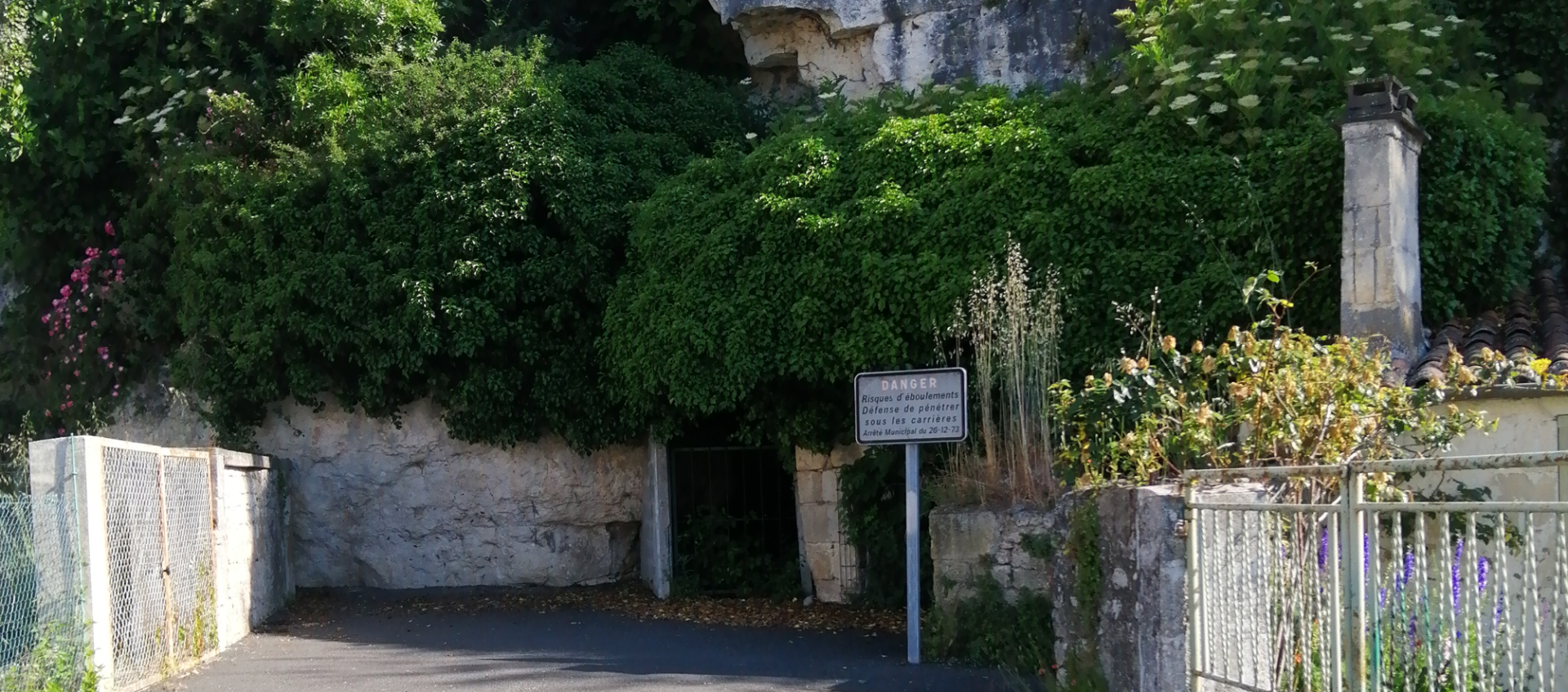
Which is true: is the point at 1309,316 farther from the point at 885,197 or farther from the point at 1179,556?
the point at 1179,556

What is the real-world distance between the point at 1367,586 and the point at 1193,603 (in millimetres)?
1199

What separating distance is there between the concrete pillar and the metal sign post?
4743 mm

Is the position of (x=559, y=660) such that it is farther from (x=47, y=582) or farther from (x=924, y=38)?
(x=924, y=38)

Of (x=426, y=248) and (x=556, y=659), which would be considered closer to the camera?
(x=556, y=659)

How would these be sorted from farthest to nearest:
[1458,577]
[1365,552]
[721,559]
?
[721,559] → [1365,552] → [1458,577]

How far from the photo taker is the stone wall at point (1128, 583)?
6.18 meters

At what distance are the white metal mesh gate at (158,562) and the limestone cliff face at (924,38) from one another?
27.3 ft

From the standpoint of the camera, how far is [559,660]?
9.79 metres

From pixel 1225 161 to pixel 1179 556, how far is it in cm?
525

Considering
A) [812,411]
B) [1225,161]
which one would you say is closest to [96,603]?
[812,411]

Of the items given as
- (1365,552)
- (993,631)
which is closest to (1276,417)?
(1365,552)

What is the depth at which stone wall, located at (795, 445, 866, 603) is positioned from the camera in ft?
41.9

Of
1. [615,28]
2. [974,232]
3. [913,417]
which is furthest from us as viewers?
[615,28]

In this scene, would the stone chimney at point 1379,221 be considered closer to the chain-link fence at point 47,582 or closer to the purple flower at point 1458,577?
the purple flower at point 1458,577
